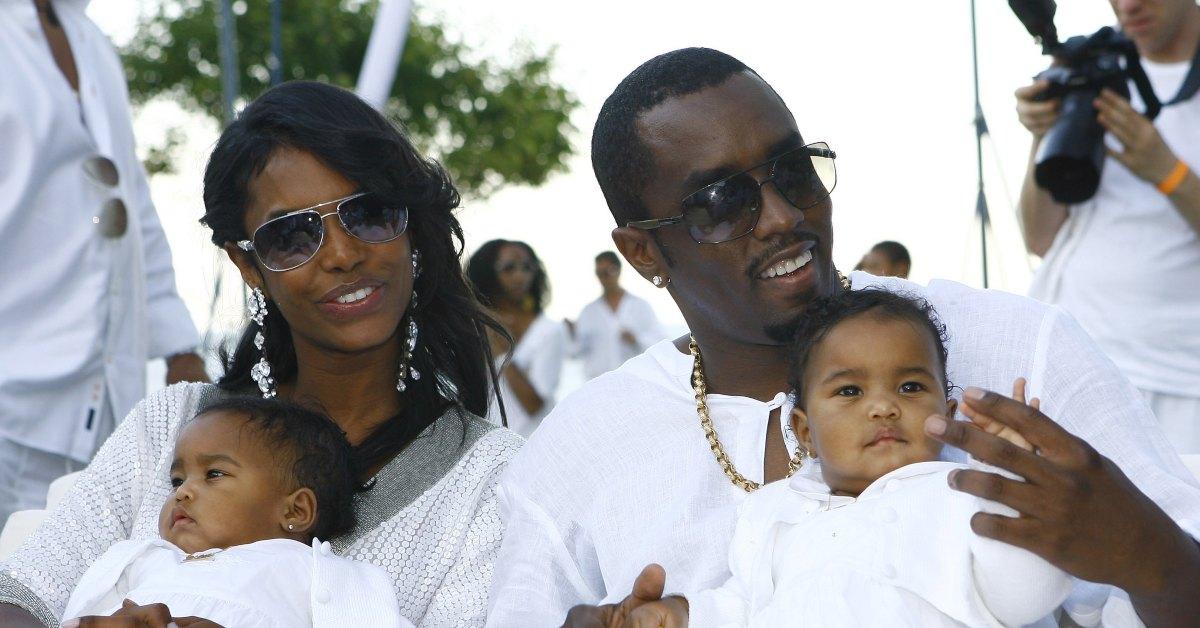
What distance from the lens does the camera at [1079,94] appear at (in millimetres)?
4066

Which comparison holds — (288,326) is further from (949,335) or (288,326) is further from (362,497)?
(949,335)

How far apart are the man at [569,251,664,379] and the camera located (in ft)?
27.0

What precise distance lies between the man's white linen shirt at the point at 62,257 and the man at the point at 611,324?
26.3 feet

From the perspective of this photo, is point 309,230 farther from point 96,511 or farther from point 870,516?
point 870,516

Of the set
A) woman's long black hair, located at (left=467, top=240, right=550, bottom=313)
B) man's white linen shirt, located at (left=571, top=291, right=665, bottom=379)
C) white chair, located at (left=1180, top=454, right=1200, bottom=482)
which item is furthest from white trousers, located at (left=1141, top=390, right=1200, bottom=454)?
man's white linen shirt, located at (left=571, top=291, right=665, bottom=379)

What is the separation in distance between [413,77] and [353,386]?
21478 millimetres

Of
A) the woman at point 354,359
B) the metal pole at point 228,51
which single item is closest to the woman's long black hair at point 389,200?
the woman at point 354,359

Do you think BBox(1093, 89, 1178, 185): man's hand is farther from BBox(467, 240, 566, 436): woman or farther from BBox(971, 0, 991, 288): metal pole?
BBox(467, 240, 566, 436): woman

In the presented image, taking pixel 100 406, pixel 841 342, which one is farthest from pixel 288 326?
pixel 841 342

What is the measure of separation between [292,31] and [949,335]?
21.8 metres

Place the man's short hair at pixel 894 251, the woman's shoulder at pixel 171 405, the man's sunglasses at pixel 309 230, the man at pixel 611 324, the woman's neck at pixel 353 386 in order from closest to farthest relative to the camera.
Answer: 1. the man's sunglasses at pixel 309 230
2. the woman's shoulder at pixel 171 405
3. the woman's neck at pixel 353 386
4. the man's short hair at pixel 894 251
5. the man at pixel 611 324

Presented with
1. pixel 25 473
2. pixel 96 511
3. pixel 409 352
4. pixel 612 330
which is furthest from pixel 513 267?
pixel 96 511

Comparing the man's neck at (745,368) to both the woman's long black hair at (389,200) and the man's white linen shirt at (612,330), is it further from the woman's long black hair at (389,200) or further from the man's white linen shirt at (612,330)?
the man's white linen shirt at (612,330)

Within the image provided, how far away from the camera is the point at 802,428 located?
2623 mm
